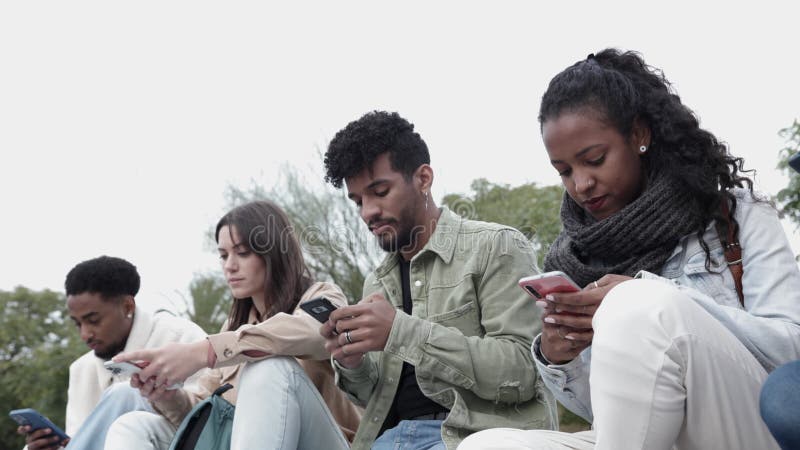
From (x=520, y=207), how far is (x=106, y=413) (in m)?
5.01

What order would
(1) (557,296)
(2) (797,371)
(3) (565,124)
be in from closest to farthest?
(2) (797,371)
(1) (557,296)
(3) (565,124)

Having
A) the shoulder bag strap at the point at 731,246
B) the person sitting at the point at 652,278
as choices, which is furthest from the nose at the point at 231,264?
the shoulder bag strap at the point at 731,246

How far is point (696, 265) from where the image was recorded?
95.7 inches

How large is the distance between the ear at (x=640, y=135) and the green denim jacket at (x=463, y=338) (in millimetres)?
720

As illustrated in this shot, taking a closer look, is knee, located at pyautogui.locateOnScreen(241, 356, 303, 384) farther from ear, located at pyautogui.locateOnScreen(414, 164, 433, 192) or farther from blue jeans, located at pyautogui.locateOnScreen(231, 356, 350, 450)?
ear, located at pyautogui.locateOnScreen(414, 164, 433, 192)

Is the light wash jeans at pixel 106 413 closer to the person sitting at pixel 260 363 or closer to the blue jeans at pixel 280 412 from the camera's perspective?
the person sitting at pixel 260 363

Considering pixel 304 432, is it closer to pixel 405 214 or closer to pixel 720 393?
pixel 405 214

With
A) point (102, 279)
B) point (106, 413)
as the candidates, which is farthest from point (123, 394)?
point (102, 279)

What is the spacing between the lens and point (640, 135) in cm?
268

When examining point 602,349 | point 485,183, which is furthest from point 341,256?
point 602,349

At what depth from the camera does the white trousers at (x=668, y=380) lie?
1.77 m

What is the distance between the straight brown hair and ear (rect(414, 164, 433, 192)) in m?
0.94

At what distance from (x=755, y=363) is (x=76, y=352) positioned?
9.99 metres

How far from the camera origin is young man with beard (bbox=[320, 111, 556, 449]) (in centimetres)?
286
